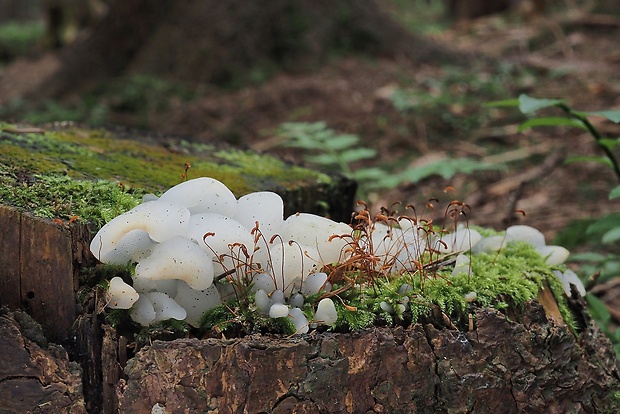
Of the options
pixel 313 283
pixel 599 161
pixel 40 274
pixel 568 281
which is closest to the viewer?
pixel 40 274

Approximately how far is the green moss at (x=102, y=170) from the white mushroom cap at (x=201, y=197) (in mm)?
214

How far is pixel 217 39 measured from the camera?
25.3ft

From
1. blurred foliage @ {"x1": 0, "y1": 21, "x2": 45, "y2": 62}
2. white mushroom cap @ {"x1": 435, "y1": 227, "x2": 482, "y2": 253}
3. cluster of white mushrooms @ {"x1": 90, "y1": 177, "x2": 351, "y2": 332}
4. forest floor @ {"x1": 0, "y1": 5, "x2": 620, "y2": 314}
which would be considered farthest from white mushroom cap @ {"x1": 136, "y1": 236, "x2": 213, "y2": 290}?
blurred foliage @ {"x1": 0, "y1": 21, "x2": 45, "y2": 62}

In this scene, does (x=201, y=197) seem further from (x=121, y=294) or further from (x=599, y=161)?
(x=599, y=161)

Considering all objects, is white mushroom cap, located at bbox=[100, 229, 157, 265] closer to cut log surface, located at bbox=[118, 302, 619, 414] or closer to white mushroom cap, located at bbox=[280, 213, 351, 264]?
cut log surface, located at bbox=[118, 302, 619, 414]

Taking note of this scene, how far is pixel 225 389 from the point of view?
1.84 meters

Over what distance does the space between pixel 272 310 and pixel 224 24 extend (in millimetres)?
6250

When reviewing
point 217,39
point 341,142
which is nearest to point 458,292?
point 341,142

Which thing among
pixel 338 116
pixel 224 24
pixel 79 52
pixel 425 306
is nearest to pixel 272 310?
→ pixel 425 306

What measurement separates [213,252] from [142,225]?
0.22m

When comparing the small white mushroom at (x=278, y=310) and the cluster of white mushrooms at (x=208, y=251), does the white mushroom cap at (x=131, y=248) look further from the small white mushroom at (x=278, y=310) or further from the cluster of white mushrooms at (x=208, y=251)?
the small white mushroom at (x=278, y=310)

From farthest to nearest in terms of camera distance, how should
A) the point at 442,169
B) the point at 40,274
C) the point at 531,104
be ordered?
the point at 442,169 → the point at 531,104 → the point at 40,274

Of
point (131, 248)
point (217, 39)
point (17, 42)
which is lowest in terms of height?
point (131, 248)

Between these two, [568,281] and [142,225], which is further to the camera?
[568,281]
